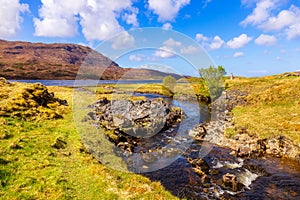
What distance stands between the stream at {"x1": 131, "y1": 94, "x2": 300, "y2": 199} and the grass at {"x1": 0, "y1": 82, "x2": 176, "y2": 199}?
12.4 ft

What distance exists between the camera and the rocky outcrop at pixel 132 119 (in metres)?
31.4

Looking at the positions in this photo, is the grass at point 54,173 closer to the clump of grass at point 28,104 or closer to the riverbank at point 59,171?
the riverbank at point 59,171

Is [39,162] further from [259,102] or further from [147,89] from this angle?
[147,89]

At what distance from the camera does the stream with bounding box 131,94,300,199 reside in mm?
18688

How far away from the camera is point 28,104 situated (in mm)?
30281

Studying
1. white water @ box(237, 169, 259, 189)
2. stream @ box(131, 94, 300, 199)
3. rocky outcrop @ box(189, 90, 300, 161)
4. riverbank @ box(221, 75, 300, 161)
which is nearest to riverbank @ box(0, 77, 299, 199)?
stream @ box(131, 94, 300, 199)

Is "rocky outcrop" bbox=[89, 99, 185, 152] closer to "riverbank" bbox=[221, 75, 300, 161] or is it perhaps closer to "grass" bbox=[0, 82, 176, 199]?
"grass" bbox=[0, 82, 176, 199]

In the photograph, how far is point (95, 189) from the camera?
1445cm

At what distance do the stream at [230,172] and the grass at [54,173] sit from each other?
377cm

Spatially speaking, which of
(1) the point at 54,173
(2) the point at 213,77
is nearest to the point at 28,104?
(1) the point at 54,173

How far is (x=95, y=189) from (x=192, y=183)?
1018 cm

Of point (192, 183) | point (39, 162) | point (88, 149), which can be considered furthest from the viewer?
point (88, 149)

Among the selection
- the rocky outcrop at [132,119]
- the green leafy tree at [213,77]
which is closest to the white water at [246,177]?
the rocky outcrop at [132,119]

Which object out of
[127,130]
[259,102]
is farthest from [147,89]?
[127,130]
